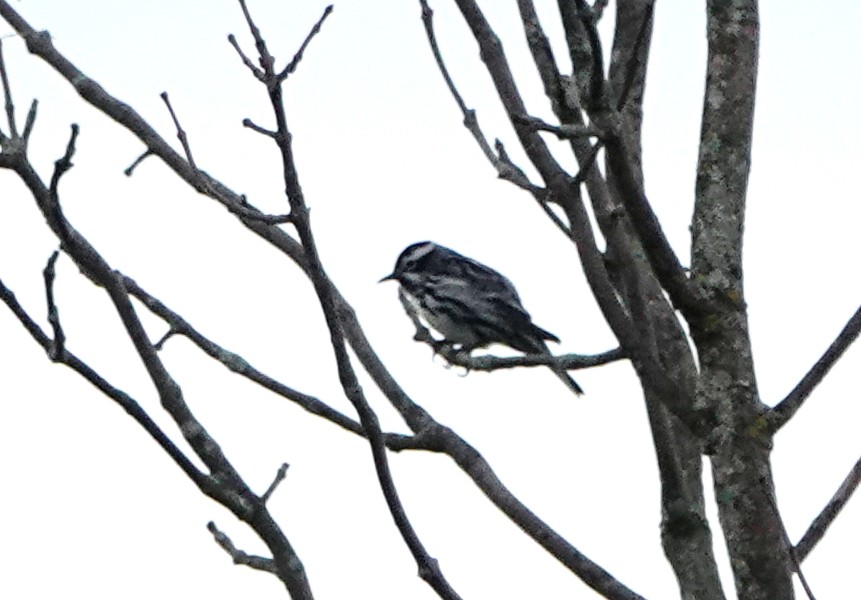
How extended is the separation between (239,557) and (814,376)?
1202 millimetres

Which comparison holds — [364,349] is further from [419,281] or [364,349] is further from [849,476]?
[419,281]

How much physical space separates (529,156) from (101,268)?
1028mm

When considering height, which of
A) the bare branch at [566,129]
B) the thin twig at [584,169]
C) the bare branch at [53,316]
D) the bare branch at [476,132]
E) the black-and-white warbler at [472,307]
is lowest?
the bare branch at [53,316]

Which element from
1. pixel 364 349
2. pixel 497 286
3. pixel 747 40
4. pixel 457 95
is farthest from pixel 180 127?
pixel 497 286

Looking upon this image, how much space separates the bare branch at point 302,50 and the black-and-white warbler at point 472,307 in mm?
6739

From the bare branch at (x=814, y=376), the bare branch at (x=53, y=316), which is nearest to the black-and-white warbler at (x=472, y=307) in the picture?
the bare branch at (x=814, y=376)

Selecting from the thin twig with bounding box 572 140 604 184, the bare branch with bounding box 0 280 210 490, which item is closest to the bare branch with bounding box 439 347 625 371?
the thin twig with bounding box 572 140 604 184

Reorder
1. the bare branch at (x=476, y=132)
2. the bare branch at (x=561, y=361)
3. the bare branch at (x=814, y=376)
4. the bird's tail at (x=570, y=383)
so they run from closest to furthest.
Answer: the bare branch at (x=814, y=376)
the bare branch at (x=476, y=132)
the bare branch at (x=561, y=361)
the bird's tail at (x=570, y=383)

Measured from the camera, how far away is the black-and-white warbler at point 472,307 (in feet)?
33.1

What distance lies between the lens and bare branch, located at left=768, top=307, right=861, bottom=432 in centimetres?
302

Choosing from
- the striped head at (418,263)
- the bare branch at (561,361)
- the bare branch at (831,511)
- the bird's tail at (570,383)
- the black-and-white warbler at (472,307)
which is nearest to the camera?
the bare branch at (831,511)

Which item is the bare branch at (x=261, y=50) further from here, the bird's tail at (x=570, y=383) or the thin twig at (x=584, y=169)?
the bird's tail at (x=570, y=383)

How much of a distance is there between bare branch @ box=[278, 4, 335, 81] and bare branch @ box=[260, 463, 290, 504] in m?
0.77

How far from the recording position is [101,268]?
2842mm
